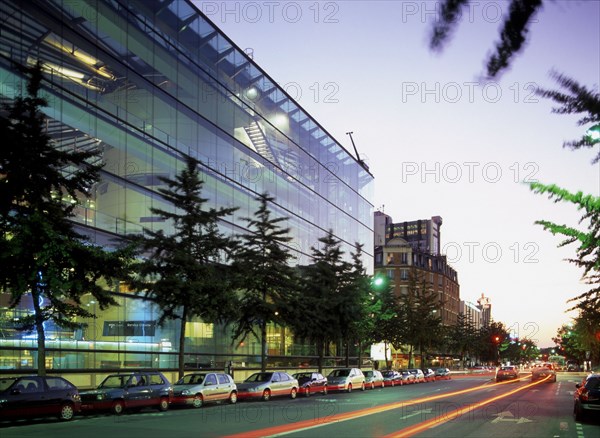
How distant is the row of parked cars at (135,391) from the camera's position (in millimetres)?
20281

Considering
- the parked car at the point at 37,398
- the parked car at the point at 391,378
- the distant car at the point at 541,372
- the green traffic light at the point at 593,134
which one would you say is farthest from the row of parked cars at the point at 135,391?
the distant car at the point at 541,372

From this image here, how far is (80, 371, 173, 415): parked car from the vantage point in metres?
23.9

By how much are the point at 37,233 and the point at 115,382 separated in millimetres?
6724

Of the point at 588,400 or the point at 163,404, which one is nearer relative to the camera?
the point at 588,400

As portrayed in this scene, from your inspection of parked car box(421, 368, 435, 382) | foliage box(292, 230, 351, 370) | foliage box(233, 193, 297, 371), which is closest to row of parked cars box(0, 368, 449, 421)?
foliage box(233, 193, 297, 371)

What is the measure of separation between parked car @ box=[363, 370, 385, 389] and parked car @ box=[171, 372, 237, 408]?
19935 millimetres

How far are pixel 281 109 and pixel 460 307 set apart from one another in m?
131

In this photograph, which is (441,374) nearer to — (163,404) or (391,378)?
(391,378)

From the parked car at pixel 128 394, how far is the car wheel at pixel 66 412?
201 cm

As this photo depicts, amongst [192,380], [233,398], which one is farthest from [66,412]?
[233,398]

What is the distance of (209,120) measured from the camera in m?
41.8

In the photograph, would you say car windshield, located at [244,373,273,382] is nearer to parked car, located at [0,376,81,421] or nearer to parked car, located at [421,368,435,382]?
parked car, located at [0,376,81,421]

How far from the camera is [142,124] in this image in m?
35.7

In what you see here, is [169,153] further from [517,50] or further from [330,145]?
[517,50]
